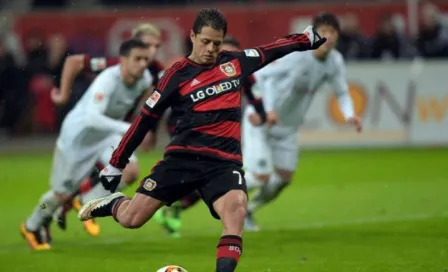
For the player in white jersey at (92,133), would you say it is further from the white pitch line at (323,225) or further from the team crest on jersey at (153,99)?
the team crest on jersey at (153,99)

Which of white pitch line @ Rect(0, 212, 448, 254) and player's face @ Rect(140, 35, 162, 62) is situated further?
white pitch line @ Rect(0, 212, 448, 254)

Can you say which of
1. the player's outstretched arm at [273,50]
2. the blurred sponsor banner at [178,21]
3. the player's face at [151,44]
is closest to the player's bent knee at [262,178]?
the player's face at [151,44]

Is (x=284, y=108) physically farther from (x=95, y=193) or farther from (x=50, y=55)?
(x=50, y=55)

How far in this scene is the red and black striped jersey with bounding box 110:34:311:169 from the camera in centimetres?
922

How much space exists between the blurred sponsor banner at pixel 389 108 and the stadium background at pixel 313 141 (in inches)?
0.8

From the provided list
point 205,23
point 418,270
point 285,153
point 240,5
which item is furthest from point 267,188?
point 240,5

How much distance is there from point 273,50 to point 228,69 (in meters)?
0.53

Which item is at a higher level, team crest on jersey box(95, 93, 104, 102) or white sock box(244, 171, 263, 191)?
team crest on jersey box(95, 93, 104, 102)

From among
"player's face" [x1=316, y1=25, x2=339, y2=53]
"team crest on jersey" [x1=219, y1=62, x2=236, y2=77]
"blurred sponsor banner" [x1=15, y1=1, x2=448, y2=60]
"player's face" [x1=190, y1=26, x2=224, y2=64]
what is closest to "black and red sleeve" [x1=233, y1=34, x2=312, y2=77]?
"team crest on jersey" [x1=219, y1=62, x2=236, y2=77]

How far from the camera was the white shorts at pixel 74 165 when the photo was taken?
43.2 ft

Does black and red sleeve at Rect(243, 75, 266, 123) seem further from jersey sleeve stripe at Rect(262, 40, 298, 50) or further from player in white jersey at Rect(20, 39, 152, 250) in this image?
jersey sleeve stripe at Rect(262, 40, 298, 50)

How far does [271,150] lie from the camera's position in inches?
567

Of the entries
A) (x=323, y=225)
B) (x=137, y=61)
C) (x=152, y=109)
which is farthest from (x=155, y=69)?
(x=152, y=109)

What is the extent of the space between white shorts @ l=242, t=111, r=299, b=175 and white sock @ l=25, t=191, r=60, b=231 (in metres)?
2.64
